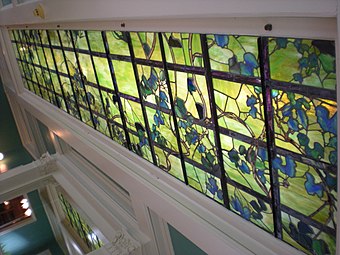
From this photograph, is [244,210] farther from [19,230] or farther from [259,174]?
[19,230]

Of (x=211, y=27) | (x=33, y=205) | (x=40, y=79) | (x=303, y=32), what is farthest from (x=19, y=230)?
(x=303, y=32)

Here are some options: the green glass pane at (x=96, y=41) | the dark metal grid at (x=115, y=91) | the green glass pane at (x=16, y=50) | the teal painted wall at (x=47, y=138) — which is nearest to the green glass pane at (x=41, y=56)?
the green glass pane at (x=16, y=50)

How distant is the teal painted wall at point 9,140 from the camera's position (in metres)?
9.20

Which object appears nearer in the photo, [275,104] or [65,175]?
[275,104]

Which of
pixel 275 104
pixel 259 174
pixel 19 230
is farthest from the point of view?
pixel 19 230

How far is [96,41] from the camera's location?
3.45m

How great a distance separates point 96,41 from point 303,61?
7.47 ft

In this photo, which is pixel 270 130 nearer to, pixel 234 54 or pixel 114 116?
pixel 234 54

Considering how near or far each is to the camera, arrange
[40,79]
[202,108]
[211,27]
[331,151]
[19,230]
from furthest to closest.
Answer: [19,230] < [40,79] < [202,108] < [211,27] < [331,151]

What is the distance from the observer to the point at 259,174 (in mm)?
2176

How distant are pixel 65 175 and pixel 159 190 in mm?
3344

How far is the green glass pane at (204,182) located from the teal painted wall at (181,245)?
780 mm

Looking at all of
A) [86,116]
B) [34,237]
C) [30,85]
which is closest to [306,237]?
[86,116]

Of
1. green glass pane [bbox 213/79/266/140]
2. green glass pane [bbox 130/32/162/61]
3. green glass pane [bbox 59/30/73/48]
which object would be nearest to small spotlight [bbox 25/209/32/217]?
green glass pane [bbox 59/30/73/48]
